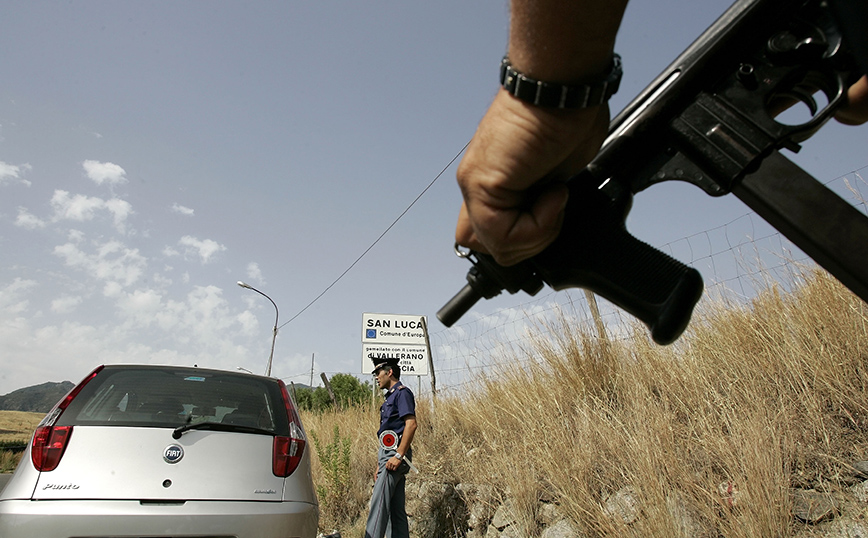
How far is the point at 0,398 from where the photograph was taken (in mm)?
121812

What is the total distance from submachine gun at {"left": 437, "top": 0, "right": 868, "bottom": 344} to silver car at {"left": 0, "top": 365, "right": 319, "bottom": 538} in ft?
8.82

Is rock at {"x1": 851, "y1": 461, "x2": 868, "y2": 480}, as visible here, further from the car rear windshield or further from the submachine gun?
the car rear windshield

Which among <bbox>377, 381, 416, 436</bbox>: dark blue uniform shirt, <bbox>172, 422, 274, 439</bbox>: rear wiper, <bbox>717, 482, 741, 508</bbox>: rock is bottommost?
<bbox>717, 482, 741, 508</bbox>: rock

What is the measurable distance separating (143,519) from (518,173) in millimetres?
3072

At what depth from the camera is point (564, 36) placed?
851mm

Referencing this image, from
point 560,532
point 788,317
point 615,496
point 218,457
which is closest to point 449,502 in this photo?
point 560,532

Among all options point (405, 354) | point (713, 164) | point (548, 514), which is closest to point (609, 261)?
point (713, 164)

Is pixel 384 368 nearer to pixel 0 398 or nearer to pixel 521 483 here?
pixel 521 483

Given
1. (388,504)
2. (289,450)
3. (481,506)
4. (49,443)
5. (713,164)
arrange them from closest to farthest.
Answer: (713,164) → (49,443) → (289,450) → (481,506) → (388,504)

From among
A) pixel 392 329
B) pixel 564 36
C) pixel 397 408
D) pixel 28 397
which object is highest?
pixel 28 397

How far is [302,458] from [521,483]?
1.68 meters

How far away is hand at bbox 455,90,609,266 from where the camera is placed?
90 cm

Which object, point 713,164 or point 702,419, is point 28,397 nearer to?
point 702,419

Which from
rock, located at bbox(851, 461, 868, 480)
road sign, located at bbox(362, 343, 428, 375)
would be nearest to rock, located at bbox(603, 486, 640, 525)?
rock, located at bbox(851, 461, 868, 480)
